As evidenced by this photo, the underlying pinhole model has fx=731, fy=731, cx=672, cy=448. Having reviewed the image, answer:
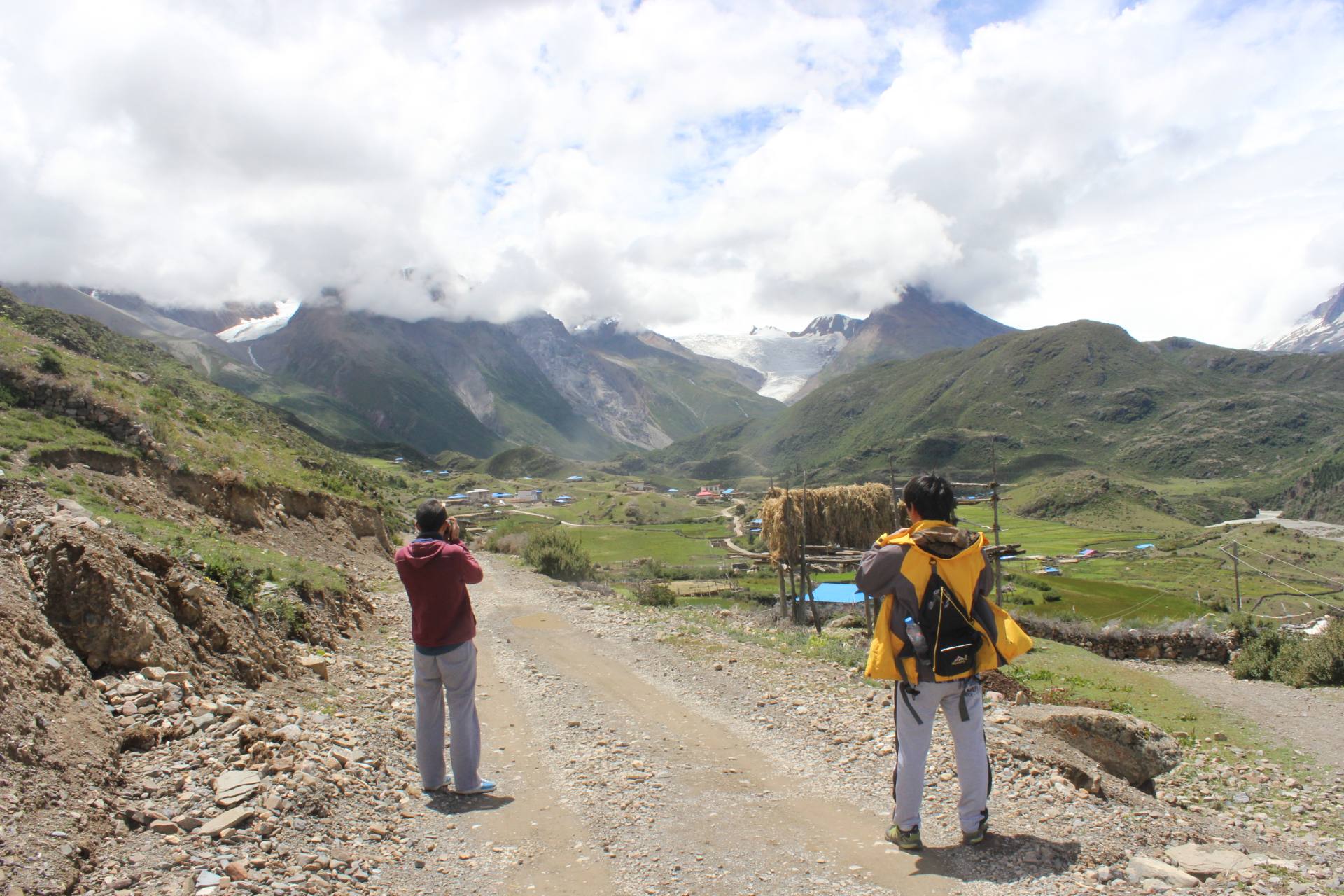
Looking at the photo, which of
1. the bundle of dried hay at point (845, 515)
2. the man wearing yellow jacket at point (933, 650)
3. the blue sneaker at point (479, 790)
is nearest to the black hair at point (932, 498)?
the man wearing yellow jacket at point (933, 650)

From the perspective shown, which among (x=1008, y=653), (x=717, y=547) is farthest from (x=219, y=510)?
(x=717, y=547)

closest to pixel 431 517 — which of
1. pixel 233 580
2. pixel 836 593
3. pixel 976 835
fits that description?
pixel 233 580

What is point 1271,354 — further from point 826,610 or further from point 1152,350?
point 826,610

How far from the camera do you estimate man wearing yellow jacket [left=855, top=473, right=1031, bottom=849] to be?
4957 mm

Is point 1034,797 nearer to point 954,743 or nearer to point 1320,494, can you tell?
point 954,743

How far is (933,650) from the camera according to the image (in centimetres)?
494

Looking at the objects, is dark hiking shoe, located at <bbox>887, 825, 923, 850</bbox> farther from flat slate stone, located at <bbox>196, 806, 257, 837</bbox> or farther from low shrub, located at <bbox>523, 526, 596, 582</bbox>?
low shrub, located at <bbox>523, 526, 596, 582</bbox>

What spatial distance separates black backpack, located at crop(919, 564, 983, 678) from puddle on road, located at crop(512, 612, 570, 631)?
36.2ft

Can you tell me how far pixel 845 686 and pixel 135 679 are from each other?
7644 mm

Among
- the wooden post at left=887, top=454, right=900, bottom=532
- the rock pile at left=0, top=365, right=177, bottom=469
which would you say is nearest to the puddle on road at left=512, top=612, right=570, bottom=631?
the wooden post at left=887, top=454, right=900, bottom=532

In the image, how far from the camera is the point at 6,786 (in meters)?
3.95

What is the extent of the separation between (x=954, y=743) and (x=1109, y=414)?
174782 millimetres

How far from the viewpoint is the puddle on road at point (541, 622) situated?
1527 cm

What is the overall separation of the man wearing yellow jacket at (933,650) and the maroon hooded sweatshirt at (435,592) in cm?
328
